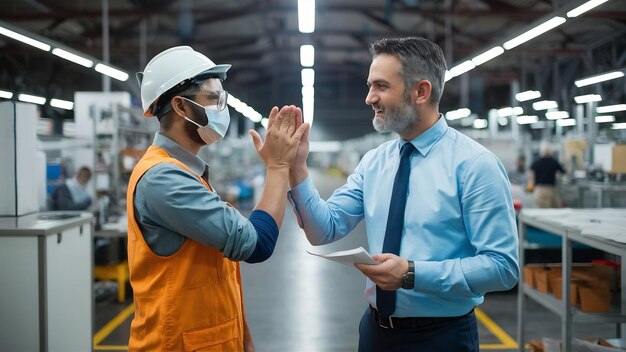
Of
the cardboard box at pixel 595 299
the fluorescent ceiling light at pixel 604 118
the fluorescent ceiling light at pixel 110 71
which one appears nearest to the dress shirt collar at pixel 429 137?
the cardboard box at pixel 595 299

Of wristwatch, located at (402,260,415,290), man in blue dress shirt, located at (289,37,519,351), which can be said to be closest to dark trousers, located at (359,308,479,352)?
man in blue dress shirt, located at (289,37,519,351)

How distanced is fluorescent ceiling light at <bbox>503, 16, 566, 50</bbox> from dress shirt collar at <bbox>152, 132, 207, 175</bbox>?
4.57 m

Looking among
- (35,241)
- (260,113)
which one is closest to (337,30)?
(260,113)

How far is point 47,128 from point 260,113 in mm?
7646

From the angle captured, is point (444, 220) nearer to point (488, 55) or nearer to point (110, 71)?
point (488, 55)

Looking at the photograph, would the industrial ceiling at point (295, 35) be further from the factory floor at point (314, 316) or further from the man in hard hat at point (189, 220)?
the man in hard hat at point (189, 220)

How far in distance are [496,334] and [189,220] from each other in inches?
174

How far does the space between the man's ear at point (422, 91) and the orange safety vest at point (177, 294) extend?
33.9 inches

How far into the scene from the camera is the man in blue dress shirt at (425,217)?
178 cm

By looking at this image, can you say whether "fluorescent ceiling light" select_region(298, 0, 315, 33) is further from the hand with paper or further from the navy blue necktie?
the hand with paper

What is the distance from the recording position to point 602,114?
30.0 feet

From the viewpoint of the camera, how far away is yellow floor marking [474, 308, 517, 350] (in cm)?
486

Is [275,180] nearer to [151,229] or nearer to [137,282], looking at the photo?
[151,229]

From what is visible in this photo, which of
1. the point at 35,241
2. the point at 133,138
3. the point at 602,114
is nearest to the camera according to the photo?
the point at 35,241
